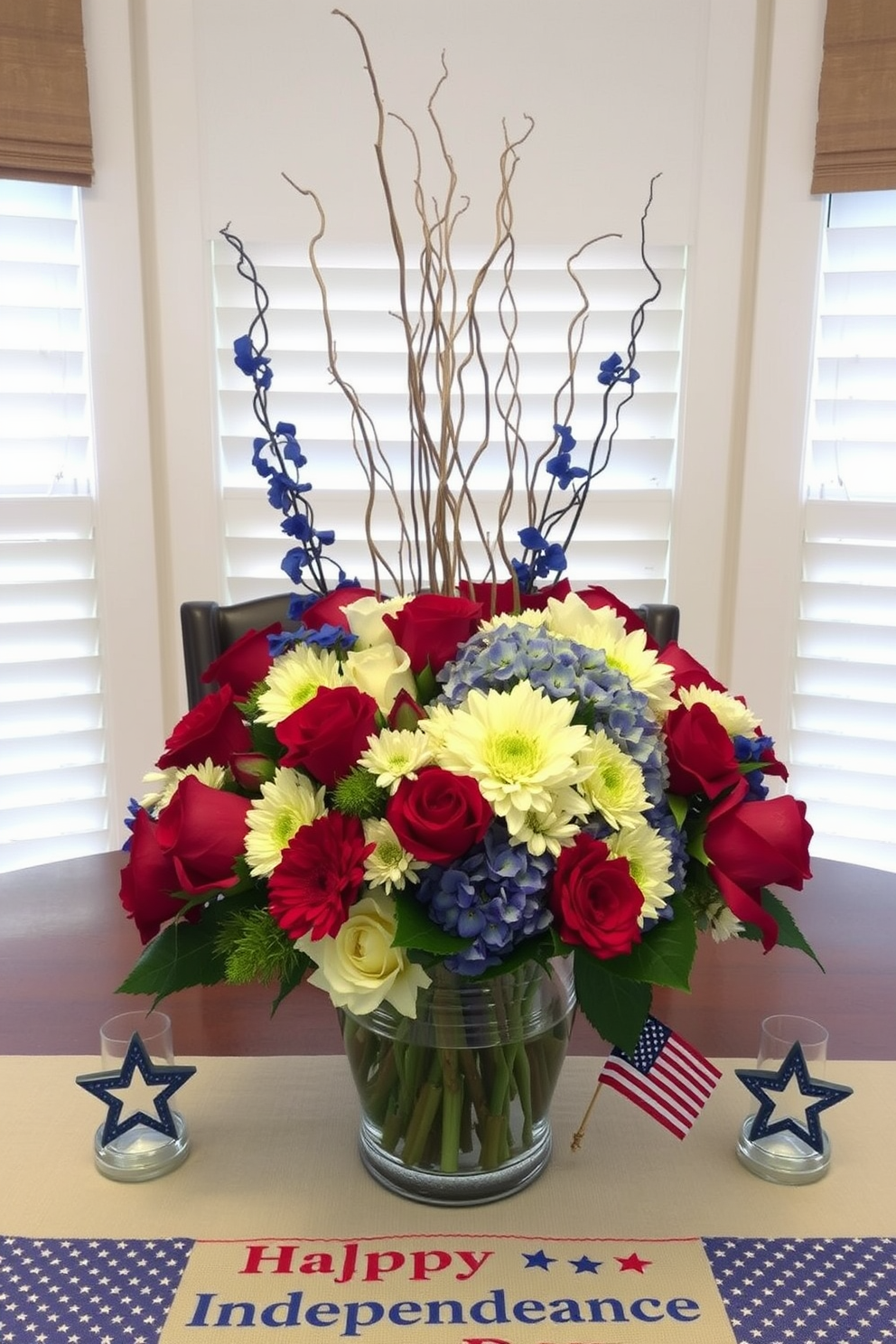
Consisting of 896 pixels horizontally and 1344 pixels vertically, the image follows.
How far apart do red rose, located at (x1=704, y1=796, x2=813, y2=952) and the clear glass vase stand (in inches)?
5.3

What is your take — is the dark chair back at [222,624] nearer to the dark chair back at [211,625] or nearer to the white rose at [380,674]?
the dark chair back at [211,625]

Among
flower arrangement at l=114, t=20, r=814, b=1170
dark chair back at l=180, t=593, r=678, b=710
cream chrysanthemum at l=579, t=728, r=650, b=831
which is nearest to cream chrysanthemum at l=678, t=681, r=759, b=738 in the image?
flower arrangement at l=114, t=20, r=814, b=1170

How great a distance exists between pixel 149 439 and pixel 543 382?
0.82 m

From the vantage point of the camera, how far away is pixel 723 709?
0.83 meters

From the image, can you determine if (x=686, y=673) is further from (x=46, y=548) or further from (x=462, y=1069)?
(x=46, y=548)

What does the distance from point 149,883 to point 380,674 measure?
0.21m

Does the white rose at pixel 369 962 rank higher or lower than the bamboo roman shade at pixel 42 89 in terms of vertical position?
lower

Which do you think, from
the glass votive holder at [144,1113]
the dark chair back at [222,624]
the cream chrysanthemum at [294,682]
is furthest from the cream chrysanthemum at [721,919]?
the dark chair back at [222,624]

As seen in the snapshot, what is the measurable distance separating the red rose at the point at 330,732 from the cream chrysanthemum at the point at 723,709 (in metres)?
0.24

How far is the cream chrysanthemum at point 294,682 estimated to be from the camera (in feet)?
2.53

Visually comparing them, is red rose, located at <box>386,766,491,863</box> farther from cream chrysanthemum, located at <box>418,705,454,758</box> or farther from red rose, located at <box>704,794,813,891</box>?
red rose, located at <box>704,794,813,891</box>

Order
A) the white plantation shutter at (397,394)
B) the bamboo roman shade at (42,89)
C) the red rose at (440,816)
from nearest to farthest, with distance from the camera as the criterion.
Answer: the red rose at (440,816), the bamboo roman shade at (42,89), the white plantation shutter at (397,394)

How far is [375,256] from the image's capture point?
91.5 inches

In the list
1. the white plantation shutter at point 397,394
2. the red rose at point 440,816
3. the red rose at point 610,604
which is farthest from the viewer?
the white plantation shutter at point 397,394
